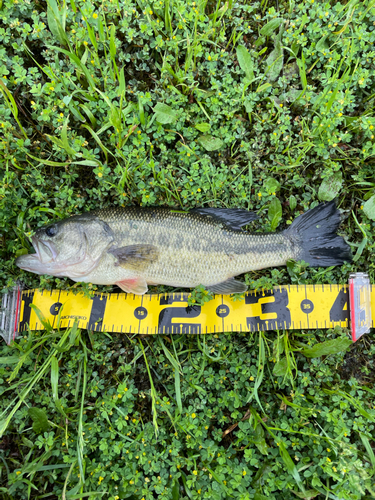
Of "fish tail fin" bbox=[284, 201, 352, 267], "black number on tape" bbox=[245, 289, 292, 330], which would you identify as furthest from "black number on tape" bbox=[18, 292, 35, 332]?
"fish tail fin" bbox=[284, 201, 352, 267]

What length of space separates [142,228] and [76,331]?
121 cm

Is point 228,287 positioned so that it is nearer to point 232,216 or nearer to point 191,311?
point 191,311

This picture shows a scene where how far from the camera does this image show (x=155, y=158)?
3299mm

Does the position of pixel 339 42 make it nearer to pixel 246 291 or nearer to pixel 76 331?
pixel 246 291

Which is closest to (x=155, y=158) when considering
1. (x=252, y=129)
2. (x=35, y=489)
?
(x=252, y=129)

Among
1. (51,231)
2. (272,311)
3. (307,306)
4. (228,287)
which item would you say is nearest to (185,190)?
(228,287)

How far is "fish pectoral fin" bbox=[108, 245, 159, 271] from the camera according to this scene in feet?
9.88

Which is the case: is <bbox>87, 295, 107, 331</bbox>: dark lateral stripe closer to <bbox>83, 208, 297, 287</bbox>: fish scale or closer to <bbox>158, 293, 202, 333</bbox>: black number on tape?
<bbox>83, 208, 297, 287</bbox>: fish scale

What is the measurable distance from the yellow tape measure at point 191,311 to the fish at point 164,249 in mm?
217

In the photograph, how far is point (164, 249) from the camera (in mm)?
3051

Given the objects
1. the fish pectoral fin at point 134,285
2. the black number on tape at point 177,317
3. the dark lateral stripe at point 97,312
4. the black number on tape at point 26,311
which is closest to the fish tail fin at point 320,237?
the black number on tape at point 177,317

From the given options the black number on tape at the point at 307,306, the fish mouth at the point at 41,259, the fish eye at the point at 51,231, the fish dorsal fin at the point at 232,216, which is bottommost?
the black number on tape at the point at 307,306

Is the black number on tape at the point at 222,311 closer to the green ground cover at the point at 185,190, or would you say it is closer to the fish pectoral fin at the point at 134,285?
the green ground cover at the point at 185,190

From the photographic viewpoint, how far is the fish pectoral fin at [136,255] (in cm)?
301
